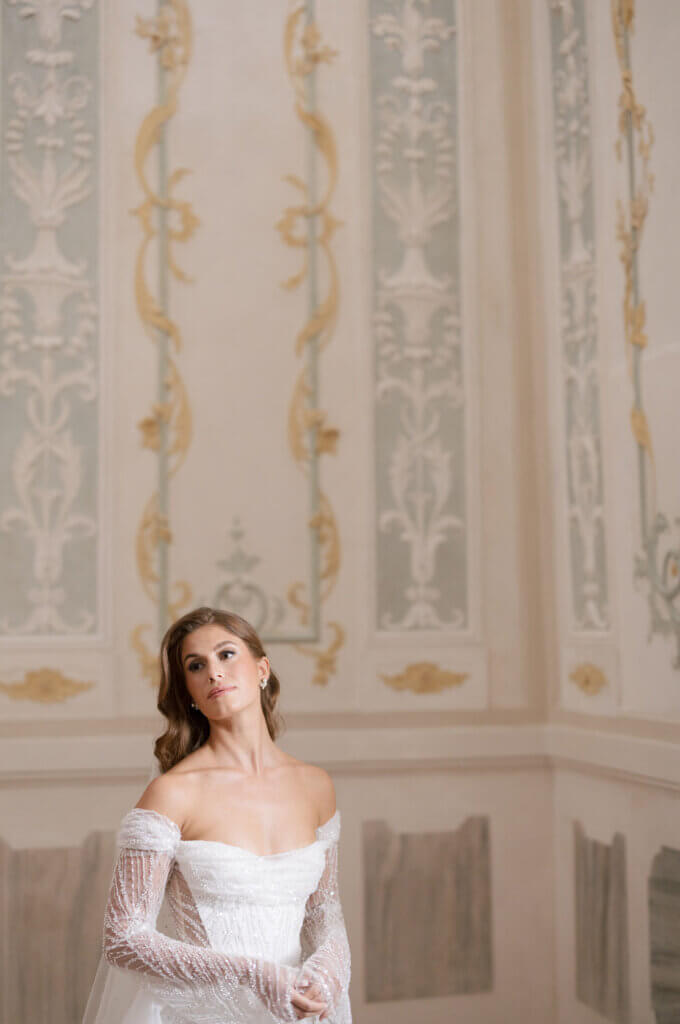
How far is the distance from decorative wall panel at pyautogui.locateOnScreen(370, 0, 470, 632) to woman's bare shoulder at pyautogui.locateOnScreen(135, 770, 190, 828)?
1360 millimetres

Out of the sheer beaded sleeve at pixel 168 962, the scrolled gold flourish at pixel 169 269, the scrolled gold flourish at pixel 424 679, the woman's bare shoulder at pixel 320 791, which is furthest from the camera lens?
the scrolled gold flourish at pixel 424 679

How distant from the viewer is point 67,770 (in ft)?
10.0

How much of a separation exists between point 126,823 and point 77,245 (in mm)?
1876

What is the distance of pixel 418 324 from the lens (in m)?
3.43

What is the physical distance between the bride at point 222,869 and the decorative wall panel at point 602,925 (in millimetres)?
1101

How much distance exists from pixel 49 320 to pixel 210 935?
6.21ft

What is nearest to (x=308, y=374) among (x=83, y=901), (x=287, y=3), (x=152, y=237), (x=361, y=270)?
(x=361, y=270)

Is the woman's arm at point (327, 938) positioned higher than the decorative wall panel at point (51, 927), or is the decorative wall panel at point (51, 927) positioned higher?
the woman's arm at point (327, 938)

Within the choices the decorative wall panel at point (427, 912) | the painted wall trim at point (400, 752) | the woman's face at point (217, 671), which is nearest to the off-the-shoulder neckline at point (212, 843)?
the woman's face at point (217, 671)

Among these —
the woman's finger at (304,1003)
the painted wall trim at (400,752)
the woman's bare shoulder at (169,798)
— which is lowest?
the woman's finger at (304,1003)

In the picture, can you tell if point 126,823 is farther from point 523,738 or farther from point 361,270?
point 361,270

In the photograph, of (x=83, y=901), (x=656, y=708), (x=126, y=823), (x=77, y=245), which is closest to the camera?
(x=126, y=823)

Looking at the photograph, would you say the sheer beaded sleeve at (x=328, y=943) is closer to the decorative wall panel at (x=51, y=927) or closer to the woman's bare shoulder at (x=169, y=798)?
the woman's bare shoulder at (x=169, y=798)

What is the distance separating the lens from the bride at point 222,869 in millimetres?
1894
